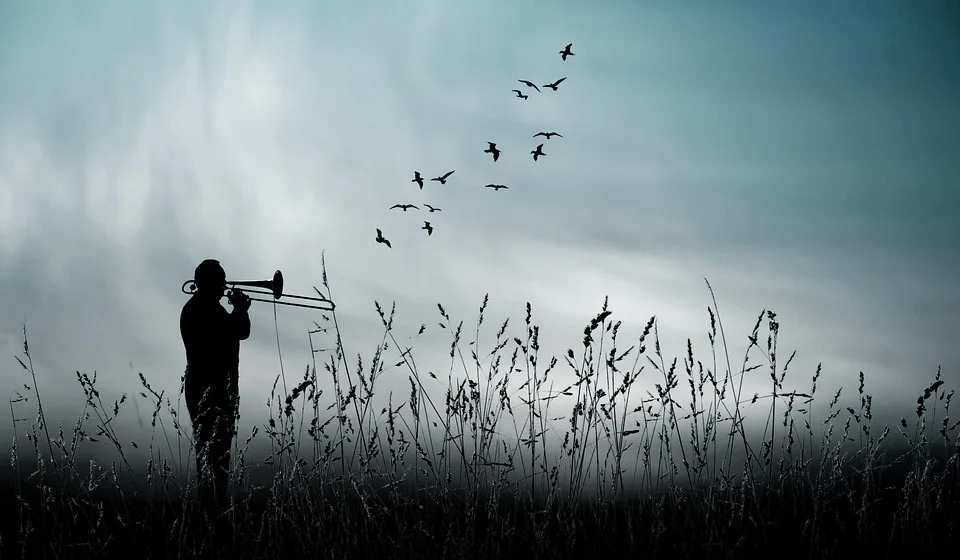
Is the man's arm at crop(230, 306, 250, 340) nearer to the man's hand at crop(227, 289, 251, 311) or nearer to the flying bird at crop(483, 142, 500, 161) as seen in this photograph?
the man's hand at crop(227, 289, 251, 311)

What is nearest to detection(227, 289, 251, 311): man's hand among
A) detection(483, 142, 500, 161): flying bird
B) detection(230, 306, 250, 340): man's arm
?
detection(230, 306, 250, 340): man's arm

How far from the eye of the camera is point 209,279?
18.7ft

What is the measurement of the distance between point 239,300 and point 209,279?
0.98 ft

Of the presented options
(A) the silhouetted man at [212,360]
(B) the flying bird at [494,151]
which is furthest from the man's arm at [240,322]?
(B) the flying bird at [494,151]

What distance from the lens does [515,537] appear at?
385cm

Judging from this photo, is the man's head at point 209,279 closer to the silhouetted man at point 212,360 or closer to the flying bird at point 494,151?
the silhouetted man at point 212,360

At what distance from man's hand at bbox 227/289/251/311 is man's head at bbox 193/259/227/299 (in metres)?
0.15

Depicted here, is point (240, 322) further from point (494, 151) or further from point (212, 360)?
point (494, 151)

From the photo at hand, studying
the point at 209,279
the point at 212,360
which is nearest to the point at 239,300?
the point at 209,279

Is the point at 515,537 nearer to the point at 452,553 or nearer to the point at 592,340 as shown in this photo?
the point at 452,553

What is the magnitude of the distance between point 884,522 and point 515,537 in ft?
6.44

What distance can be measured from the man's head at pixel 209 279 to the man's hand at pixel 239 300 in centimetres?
15

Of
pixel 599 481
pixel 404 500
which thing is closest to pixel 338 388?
pixel 404 500

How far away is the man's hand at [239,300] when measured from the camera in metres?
5.84
